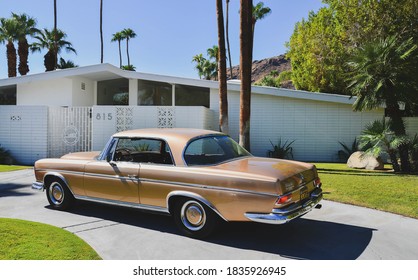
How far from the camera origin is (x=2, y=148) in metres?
13.2

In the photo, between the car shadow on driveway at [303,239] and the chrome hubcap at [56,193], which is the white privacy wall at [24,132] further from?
the car shadow on driveway at [303,239]

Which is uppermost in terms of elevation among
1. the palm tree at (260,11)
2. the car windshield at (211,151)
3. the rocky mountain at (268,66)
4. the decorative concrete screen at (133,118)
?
the rocky mountain at (268,66)

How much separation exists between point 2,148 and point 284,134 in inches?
460

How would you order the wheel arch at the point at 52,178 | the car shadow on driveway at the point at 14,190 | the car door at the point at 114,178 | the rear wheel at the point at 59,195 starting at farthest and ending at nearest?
the car shadow on driveway at the point at 14,190 → the rear wheel at the point at 59,195 → the wheel arch at the point at 52,178 → the car door at the point at 114,178

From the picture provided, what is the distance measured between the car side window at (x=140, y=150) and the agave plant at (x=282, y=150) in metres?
9.49

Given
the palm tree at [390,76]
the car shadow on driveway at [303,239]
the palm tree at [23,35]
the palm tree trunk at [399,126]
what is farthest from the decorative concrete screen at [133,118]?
the palm tree at [23,35]

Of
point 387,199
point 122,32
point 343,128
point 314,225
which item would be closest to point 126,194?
point 314,225

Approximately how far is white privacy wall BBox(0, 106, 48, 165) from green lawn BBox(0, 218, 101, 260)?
9141mm

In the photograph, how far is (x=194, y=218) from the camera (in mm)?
4488

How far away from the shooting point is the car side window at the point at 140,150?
527 cm

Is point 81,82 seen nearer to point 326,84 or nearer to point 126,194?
point 126,194

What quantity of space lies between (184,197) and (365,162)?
30.3 ft

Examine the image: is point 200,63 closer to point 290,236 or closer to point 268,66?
point 290,236

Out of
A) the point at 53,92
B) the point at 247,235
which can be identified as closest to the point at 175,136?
the point at 247,235
